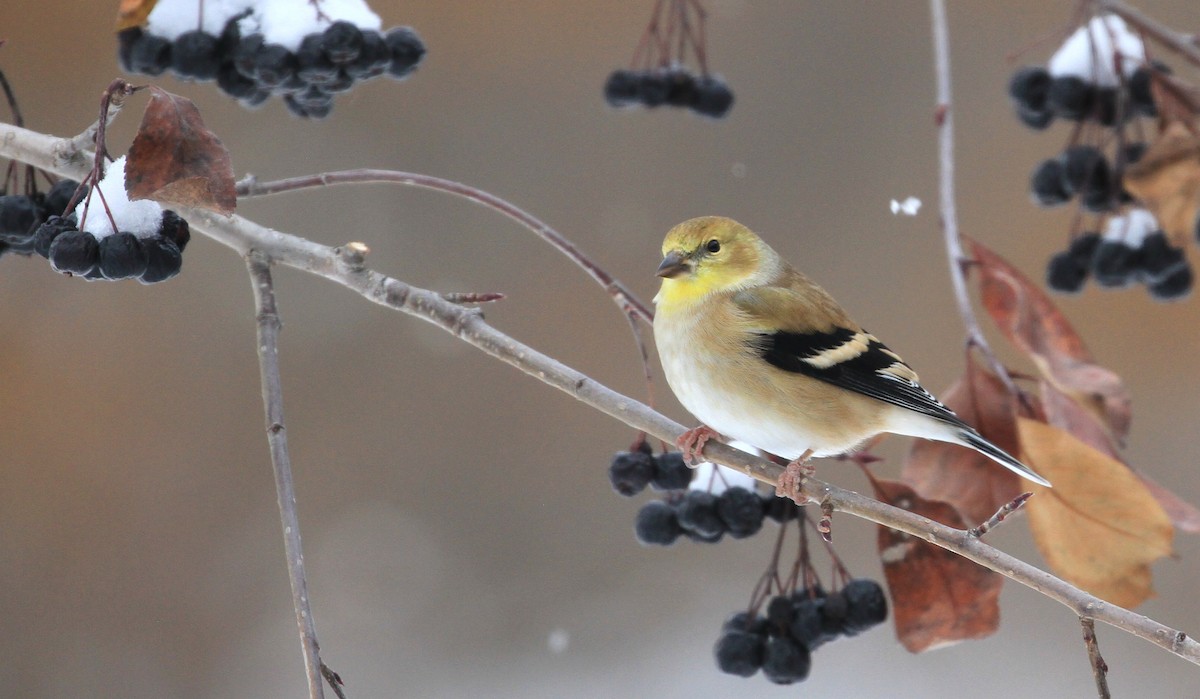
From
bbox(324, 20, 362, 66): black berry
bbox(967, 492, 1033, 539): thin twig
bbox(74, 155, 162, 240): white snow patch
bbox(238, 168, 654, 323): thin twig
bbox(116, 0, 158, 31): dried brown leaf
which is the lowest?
bbox(967, 492, 1033, 539): thin twig

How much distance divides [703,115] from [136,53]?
1.28 m

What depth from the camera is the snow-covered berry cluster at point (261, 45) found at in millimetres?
1642

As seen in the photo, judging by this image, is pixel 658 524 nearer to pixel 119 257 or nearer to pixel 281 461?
pixel 281 461

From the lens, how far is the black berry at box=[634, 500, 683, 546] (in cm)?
195

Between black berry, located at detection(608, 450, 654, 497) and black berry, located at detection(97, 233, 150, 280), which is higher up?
black berry, located at detection(608, 450, 654, 497)

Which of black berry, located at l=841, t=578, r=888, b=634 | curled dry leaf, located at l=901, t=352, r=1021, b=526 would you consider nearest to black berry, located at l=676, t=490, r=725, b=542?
black berry, located at l=841, t=578, r=888, b=634

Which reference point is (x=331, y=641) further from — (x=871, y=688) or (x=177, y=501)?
(x=871, y=688)

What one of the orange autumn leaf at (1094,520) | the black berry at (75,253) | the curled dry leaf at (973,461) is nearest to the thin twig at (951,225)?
the curled dry leaf at (973,461)

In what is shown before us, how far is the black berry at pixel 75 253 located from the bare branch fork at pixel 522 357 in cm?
15

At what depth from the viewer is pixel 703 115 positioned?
100 inches

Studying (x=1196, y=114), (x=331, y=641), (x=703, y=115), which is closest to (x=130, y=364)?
(x=331, y=641)

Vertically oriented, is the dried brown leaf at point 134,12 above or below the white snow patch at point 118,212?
above

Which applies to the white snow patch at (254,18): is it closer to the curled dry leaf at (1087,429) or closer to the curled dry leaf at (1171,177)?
the curled dry leaf at (1087,429)

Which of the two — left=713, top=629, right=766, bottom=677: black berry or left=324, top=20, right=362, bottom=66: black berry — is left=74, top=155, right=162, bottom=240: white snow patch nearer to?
left=324, top=20, right=362, bottom=66: black berry
